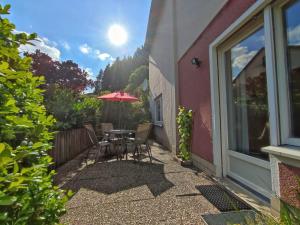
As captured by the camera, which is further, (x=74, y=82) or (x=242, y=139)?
(x=74, y=82)

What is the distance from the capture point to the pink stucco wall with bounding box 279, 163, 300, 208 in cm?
193

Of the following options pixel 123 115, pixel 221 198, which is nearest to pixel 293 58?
pixel 221 198

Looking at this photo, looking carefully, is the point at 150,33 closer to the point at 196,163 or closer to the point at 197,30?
the point at 197,30

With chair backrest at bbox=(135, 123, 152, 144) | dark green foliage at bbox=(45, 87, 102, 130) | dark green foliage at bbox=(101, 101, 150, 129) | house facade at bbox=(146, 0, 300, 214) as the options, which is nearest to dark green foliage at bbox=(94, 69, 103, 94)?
dark green foliage at bbox=(101, 101, 150, 129)

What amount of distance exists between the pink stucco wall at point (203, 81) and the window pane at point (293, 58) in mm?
824

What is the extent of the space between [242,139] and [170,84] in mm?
3966

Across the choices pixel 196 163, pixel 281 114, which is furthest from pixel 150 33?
pixel 281 114

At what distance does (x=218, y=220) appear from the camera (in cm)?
231

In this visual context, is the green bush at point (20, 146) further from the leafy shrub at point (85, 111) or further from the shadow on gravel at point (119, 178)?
the leafy shrub at point (85, 111)

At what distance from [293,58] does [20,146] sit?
253 centimetres

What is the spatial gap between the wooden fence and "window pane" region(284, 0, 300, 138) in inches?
165

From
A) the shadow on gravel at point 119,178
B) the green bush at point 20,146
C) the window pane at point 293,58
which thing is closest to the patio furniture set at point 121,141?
the shadow on gravel at point 119,178

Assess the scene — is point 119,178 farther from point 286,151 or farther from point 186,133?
point 286,151

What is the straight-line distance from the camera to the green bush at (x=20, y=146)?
35.9 inches
